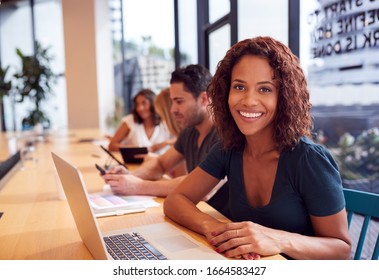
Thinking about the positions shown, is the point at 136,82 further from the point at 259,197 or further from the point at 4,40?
the point at 259,197

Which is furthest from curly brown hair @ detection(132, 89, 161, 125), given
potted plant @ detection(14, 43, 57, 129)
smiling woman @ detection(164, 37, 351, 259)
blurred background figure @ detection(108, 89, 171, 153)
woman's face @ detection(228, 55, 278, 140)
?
potted plant @ detection(14, 43, 57, 129)

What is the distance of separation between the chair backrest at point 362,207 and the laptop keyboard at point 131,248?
0.61 m

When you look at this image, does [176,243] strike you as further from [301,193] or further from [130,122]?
[130,122]

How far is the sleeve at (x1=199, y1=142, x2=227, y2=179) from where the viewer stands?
1.34m

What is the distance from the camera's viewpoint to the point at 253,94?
1139 millimetres

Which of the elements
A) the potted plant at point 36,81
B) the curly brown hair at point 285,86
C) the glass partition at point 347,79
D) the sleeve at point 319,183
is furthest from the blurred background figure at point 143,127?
the potted plant at point 36,81

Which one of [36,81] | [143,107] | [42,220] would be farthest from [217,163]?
[36,81]

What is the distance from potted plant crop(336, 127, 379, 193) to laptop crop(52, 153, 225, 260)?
3.61 feet

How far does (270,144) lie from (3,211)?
99cm

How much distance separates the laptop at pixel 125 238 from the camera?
0.86m

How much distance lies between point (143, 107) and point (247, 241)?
8.23 ft

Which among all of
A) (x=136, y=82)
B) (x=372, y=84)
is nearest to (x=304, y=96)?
(x=372, y=84)

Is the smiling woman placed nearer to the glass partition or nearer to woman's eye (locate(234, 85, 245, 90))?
woman's eye (locate(234, 85, 245, 90))

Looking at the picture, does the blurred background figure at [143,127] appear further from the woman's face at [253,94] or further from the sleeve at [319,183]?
the sleeve at [319,183]
